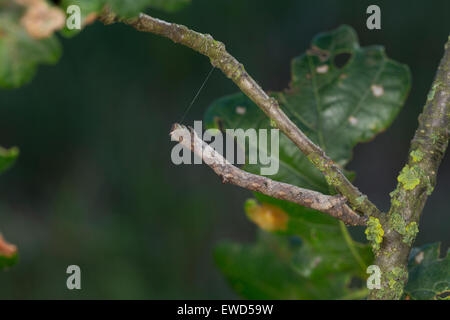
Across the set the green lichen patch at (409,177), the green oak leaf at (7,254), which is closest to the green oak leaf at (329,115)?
the green lichen patch at (409,177)

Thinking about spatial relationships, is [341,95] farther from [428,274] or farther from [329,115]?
[428,274]

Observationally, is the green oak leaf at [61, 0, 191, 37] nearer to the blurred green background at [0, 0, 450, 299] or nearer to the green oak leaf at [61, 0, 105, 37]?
the green oak leaf at [61, 0, 105, 37]

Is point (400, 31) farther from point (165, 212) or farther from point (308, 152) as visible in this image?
point (308, 152)

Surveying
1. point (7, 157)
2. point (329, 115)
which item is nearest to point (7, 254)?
point (7, 157)

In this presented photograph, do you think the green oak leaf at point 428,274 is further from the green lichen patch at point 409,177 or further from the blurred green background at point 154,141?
the blurred green background at point 154,141

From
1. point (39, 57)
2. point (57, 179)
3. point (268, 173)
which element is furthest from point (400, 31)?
point (39, 57)

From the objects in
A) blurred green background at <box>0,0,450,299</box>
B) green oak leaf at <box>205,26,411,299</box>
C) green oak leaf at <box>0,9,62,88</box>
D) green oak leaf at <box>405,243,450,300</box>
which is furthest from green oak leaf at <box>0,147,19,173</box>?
blurred green background at <box>0,0,450,299</box>
